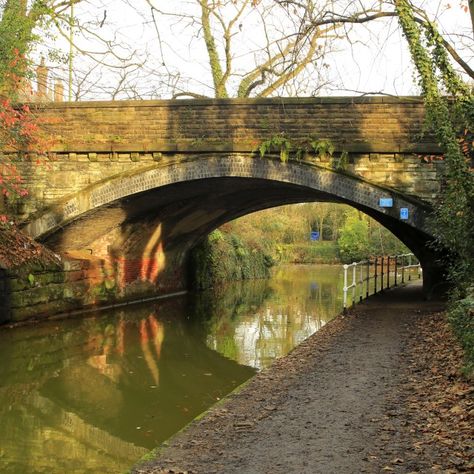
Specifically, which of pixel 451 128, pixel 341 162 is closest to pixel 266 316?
pixel 341 162

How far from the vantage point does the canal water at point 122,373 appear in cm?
594

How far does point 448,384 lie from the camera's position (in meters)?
Answer: 5.68

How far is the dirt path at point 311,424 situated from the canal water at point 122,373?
942mm

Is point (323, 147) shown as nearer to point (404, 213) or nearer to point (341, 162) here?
point (341, 162)

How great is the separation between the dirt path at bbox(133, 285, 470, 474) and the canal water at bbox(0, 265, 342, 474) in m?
0.94

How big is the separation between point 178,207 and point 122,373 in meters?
8.67

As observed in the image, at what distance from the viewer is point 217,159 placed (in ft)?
43.3

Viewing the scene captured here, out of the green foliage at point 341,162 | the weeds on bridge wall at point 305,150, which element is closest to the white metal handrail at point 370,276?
the green foliage at point 341,162

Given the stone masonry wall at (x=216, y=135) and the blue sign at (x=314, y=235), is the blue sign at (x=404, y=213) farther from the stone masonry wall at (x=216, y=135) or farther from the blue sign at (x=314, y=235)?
the blue sign at (x=314, y=235)

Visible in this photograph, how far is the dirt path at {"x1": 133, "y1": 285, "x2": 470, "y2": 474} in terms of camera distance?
4090 mm

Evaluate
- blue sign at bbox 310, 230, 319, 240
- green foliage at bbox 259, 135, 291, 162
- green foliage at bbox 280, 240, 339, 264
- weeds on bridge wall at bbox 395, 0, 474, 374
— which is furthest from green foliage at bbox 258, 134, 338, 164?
blue sign at bbox 310, 230, 319, 240

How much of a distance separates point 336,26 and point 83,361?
6.72 meters

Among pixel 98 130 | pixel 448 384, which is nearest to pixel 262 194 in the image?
pixel 98 130

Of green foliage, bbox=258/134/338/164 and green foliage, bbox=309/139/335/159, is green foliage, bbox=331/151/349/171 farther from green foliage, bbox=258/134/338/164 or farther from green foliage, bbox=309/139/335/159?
green foliage, bbox=309/139/335/159
